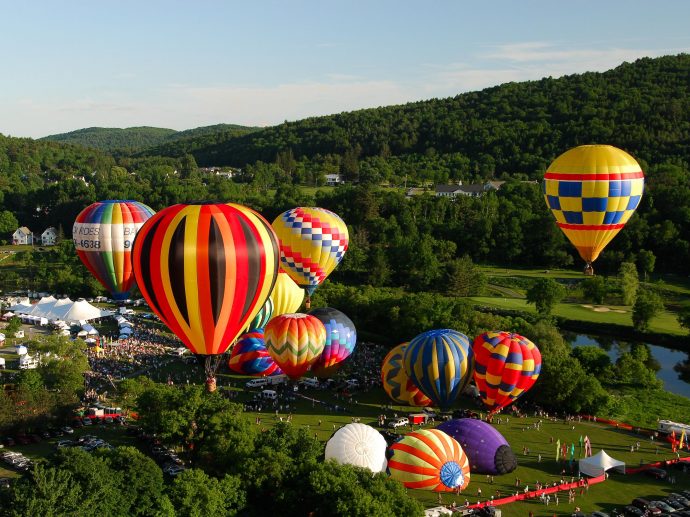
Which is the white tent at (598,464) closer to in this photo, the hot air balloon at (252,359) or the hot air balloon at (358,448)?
the hot air balloon at (358,448)

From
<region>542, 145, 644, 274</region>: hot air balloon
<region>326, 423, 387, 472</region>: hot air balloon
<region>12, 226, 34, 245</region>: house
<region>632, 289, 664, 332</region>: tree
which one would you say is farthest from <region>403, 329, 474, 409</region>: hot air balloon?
<region>12, 226, 34, 245</region>: house

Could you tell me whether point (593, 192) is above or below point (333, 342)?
above

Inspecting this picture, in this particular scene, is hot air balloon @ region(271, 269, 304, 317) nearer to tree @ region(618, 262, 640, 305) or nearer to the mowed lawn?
the mowed lawn

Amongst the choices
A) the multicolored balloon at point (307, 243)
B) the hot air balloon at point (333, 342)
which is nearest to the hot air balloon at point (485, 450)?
the hot air balloon at point (333, 342)

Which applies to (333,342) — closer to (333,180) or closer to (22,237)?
(22,237)

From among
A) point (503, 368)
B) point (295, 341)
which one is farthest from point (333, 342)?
point (503, 368)

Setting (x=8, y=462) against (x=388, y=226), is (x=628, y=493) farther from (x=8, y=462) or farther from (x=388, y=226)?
(x=388, y=226)
